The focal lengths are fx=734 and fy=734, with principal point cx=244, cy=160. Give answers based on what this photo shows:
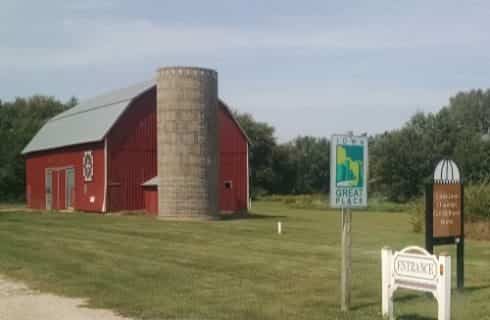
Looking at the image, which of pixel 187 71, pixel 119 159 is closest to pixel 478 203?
pixel 187 71

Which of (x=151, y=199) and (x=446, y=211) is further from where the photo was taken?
(x=151, y=199)

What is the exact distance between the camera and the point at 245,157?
151 feet

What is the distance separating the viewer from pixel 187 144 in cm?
3622

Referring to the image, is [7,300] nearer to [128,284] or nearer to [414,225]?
[128,284]

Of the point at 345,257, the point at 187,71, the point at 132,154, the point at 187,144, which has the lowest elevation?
the point at 345,257

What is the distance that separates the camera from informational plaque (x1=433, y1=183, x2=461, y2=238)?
13047mm

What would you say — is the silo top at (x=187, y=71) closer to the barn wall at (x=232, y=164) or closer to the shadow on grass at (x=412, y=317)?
the barn wall at (x=232, y=164)

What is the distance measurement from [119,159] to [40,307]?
31.2 metres

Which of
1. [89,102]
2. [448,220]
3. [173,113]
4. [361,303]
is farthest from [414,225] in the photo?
[89,102]

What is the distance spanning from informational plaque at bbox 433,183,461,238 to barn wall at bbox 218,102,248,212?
102 ft

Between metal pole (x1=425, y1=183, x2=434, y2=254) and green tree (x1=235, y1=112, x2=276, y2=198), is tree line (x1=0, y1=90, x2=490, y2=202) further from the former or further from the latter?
metal pole (x1=425, y1=183, x2=434, y2=254)

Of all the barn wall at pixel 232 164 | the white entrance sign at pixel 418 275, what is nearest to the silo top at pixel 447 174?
the white entrance sign at pixel 418 275

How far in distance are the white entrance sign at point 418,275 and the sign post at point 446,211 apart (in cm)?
263

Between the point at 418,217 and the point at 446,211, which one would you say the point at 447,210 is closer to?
the point at 446,211
